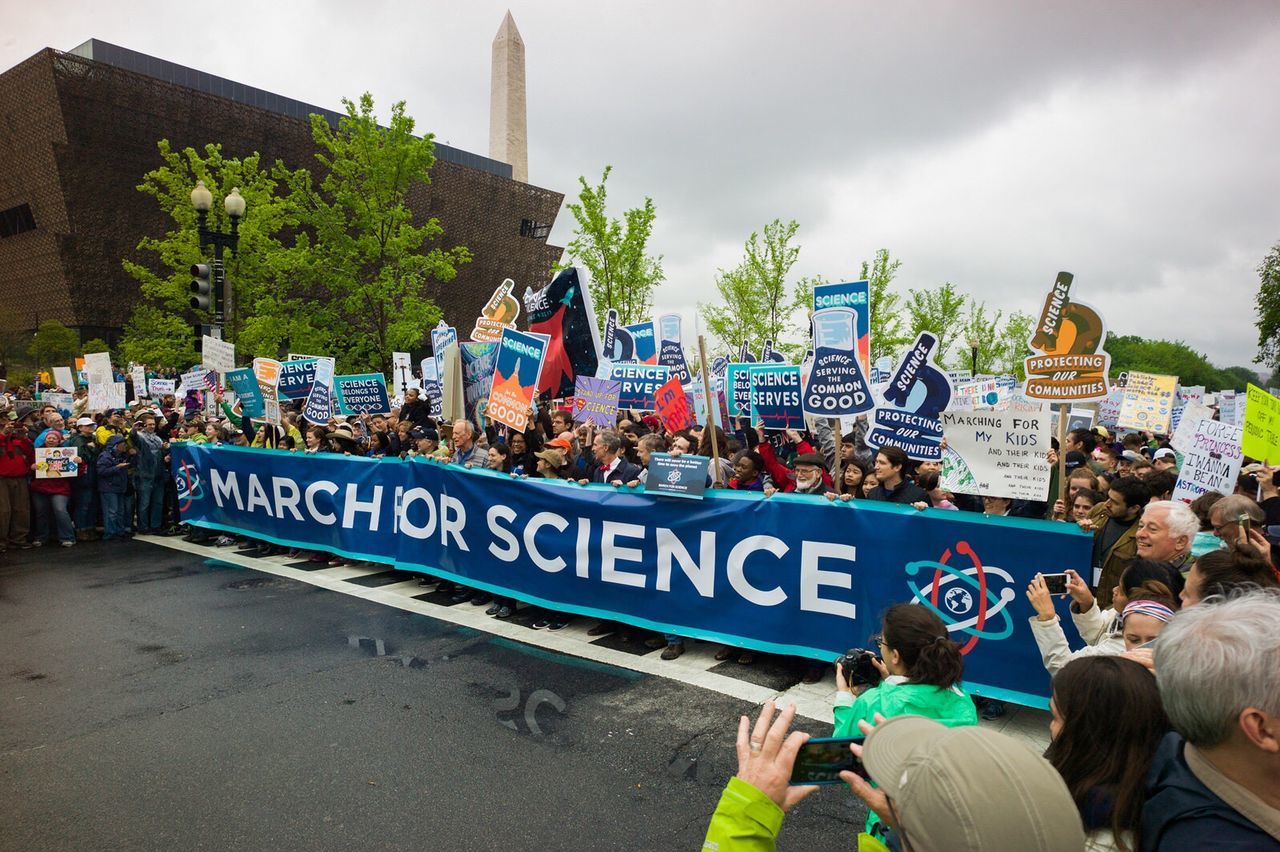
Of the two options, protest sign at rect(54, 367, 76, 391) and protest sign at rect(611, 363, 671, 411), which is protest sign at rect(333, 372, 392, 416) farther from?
protest sign at rect(54, 367, 76, 391)

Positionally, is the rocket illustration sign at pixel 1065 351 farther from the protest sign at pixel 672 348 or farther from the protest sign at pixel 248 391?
the protest sign at pixel 248 391

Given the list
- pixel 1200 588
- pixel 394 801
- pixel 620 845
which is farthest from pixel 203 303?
pixel 1200 588

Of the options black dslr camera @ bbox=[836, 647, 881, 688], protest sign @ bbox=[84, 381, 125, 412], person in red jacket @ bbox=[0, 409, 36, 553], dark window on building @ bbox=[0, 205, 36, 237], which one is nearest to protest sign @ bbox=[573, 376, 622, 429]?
black dslr camera @ bbox=[836, 647, 881, 688]

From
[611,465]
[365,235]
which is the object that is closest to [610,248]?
[365,235]

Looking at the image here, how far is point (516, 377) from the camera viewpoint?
8359 millimetres

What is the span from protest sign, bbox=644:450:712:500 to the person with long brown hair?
4.53 meters

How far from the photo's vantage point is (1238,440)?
6.56 meters

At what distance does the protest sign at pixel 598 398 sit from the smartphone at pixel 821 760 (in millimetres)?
9462

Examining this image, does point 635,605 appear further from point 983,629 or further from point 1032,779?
point 1032,779

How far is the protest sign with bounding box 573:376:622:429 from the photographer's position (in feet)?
36.4

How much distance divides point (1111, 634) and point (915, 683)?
1677 mm

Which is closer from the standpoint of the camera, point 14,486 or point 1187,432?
point 1187,432

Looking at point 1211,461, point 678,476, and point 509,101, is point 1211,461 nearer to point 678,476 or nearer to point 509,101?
point 678,476

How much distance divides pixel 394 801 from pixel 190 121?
153ft
